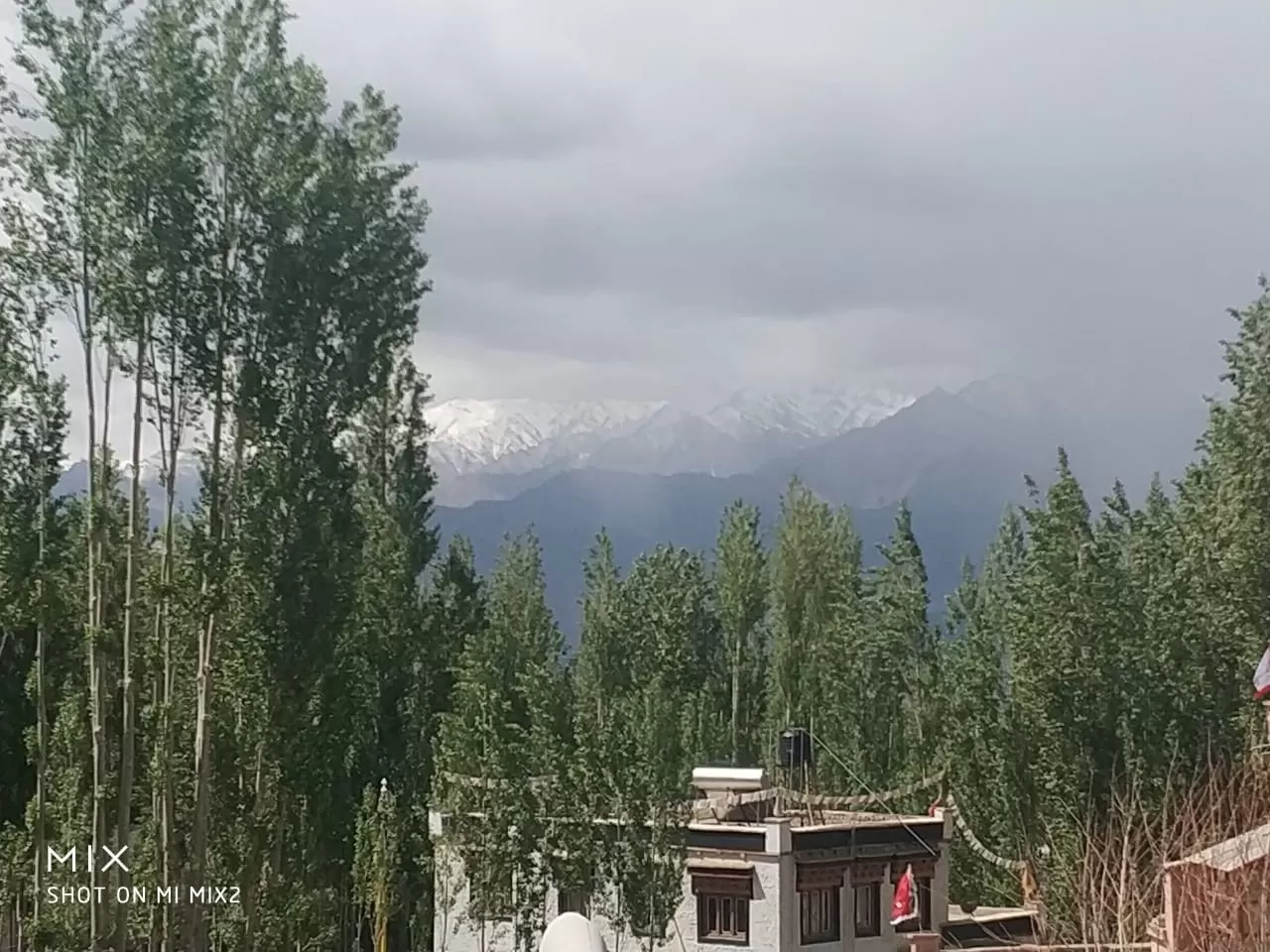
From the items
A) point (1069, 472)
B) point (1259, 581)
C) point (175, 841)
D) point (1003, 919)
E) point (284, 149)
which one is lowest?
point (1003, 919)

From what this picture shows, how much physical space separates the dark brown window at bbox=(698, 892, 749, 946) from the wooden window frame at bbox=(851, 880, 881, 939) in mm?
1302

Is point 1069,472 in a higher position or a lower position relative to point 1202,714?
higher

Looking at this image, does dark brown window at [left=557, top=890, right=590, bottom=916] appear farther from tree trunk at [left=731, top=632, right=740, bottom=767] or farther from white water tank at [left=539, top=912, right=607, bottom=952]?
tree trunk at [left=731, top=632, right=740, bottom=767]

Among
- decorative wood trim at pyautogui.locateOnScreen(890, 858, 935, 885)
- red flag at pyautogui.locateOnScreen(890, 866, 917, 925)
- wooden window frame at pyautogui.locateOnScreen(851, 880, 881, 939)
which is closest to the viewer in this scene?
red flag at pyautogui.locateOnScreen(890, 866, 917, 925)

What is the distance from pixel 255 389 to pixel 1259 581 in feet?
37.3

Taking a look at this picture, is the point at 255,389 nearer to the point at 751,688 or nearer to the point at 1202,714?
the point at 1202,714

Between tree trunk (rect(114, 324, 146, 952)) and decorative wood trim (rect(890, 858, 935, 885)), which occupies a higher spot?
tree trunk (rect(114, 324, 146, 952))

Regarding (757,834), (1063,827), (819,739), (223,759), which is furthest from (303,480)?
(819,739)

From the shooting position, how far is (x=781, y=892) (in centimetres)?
1692

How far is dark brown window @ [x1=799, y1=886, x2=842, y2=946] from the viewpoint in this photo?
17250mm

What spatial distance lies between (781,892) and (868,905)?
1403 mm

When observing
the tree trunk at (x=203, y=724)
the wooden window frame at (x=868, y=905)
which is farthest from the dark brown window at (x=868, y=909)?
the tree trunk at (x=203, y=724)

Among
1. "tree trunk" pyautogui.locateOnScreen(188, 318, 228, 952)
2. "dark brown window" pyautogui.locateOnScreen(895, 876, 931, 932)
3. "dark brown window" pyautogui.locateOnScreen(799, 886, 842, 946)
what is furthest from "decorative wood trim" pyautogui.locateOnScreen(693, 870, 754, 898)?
"tree trunk" pyautogui.locateOnScreen(188, 318, 228, 952)

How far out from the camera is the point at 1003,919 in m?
16.9
